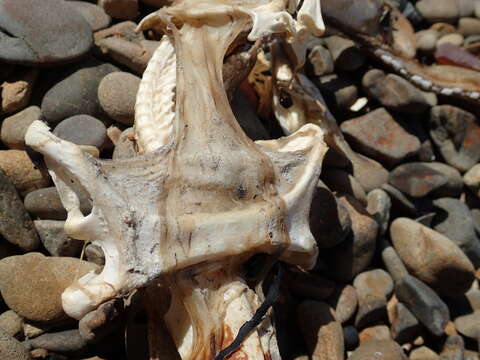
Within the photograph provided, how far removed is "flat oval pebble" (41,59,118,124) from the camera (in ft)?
10.6

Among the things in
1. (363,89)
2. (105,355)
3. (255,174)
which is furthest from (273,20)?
(105,355)

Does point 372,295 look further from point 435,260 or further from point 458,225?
point 458,225

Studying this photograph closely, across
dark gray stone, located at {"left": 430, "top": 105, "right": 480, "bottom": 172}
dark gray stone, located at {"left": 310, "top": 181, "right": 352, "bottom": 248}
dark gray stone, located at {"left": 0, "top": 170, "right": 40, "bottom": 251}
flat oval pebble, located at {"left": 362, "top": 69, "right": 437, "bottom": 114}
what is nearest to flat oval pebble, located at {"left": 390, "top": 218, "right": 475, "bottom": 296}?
dark gray stone, located at {"left": 310, "top": 181, "right": 352, "bottom": 248}

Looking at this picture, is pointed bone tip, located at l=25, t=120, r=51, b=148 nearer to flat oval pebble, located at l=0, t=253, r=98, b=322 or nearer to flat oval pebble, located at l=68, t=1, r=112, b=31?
flat oval pebble, located at l=0, t=253, r=98, b=322

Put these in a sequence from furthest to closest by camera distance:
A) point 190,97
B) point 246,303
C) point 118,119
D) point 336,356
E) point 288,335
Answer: point 118,119 < point 288,335 < point 336,356 < point 190,97 < point 246,303

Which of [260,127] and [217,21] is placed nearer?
[217,21]

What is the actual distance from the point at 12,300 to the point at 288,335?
156cm

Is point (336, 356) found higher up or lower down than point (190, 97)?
lower down

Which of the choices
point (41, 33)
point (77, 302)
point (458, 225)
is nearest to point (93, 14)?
point (41, 33)

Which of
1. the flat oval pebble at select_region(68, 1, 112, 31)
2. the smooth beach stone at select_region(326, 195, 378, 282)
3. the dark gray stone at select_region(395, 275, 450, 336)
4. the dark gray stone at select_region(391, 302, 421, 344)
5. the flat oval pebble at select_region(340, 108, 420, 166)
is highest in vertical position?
the flat oval pebble at select_region(68, 1, 112, 31)

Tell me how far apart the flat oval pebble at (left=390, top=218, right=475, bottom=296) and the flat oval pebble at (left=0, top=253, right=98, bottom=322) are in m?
2.16

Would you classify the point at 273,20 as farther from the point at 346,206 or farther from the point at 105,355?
the point at 105,355

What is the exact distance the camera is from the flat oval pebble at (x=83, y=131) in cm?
307

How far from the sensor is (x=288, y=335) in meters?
3.08
